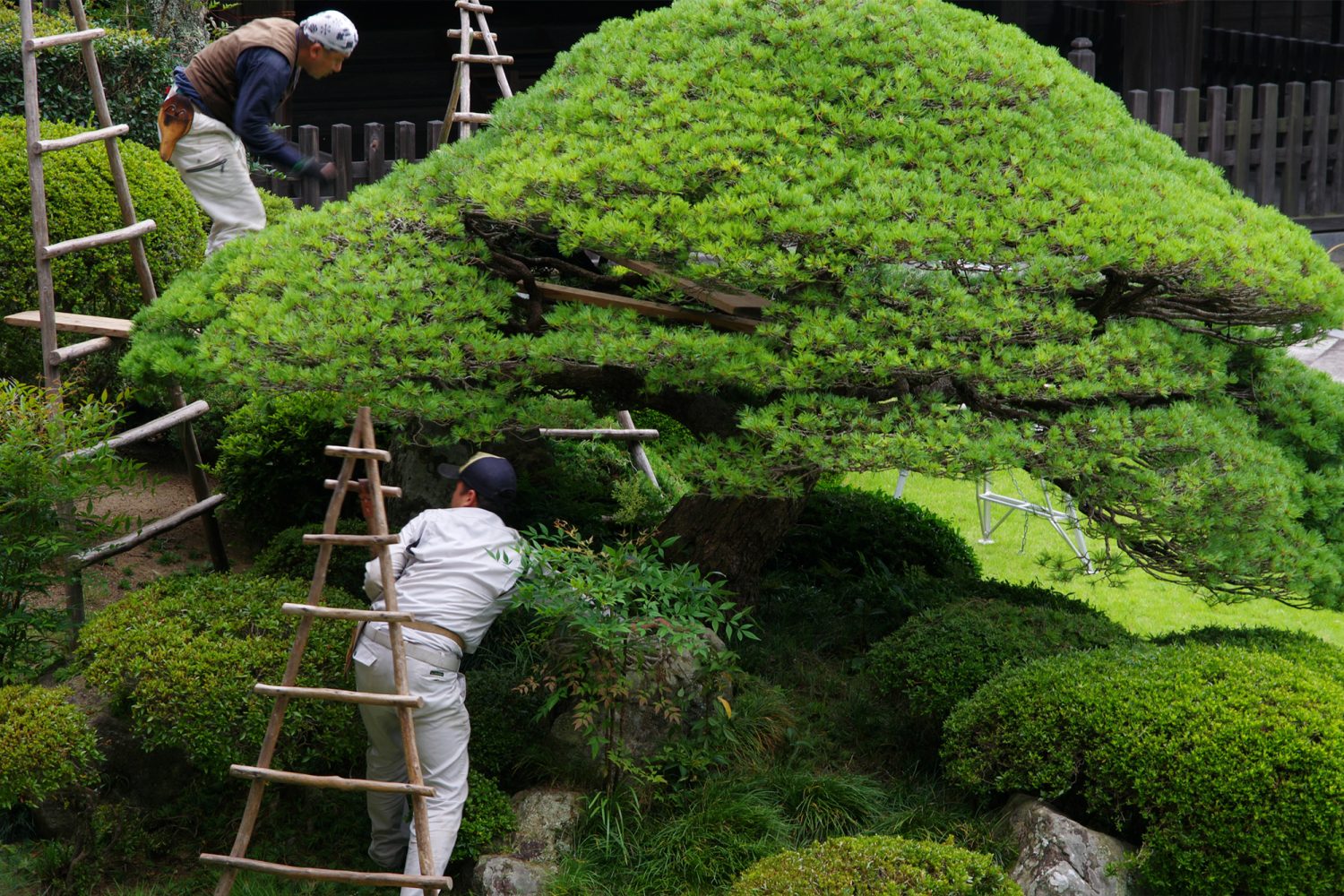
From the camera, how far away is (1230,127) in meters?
12.9

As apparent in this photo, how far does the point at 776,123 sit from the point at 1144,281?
1.62 metres

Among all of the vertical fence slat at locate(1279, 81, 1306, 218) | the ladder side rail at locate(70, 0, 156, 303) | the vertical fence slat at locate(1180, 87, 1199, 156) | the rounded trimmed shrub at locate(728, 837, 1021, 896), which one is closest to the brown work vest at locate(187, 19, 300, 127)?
the ladder side rail at locate(70, 0, 156, 303)

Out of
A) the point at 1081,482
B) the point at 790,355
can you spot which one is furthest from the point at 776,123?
the point at 1081,482

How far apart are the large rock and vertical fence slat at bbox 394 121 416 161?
822 centimetres

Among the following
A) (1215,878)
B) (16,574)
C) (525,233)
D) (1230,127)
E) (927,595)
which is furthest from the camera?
(1230,127)

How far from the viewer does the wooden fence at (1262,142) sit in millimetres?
12406

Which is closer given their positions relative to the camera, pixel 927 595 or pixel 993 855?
pixel 993 855

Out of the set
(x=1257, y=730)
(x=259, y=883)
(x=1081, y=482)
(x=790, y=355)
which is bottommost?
(x=259, y=883)

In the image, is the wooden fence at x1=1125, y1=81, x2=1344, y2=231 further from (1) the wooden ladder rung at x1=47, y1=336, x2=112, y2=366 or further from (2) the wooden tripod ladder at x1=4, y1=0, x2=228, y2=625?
(1) the wooden ladder rung at x1=47, y1=336, x2=112, y2=366

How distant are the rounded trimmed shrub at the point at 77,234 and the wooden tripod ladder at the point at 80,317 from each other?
54.7 inches

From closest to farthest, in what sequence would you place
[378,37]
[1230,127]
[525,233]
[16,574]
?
[16,574], [525,233], [1230,127], [378,37]

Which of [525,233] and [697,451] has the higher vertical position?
[525,233]

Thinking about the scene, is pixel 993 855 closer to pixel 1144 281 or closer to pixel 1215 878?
pixel 1215 878

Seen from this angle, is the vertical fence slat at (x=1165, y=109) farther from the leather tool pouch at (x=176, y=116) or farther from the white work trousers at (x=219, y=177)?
the leather tool pouch at (x=176, y=116)
